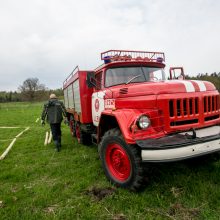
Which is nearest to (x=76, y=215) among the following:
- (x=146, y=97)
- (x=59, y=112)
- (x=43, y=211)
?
(x=43, y=211)

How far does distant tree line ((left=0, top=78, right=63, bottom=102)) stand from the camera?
60906 mm

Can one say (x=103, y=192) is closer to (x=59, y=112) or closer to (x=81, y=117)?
(x=81, y=117)

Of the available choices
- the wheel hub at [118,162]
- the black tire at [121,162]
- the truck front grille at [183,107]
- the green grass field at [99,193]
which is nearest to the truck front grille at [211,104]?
the truck front grille at [183,107]

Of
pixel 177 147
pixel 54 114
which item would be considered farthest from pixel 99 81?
pixel 177 147

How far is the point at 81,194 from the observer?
13.4 ft

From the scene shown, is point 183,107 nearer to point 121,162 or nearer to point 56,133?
point 121,162

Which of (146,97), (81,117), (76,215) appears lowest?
(76,215)

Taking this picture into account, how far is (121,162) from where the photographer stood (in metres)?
4.18

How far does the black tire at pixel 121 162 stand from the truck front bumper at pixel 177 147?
0.30 metres

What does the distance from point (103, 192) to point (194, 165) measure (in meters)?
2.21

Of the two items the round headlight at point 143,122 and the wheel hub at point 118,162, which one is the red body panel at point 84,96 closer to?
the wheel hub at point 118,162

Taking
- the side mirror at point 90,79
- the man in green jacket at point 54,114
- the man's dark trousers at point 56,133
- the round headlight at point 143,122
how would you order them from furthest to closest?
the man in green jacket at point 54,114
the man's dark trousers at point 56,133
the side mirror at point 90,79
the round headlight at point 143,122

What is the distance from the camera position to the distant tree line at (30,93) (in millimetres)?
60906

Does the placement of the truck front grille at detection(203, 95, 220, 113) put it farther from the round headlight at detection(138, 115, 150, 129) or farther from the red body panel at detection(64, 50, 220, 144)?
the round headlight at detection(138, 115, 150, 129)
